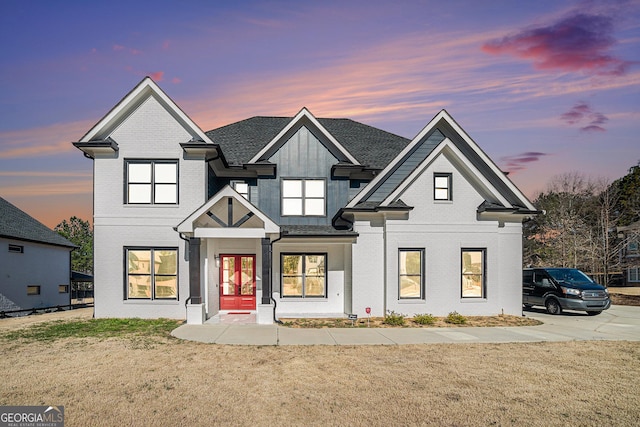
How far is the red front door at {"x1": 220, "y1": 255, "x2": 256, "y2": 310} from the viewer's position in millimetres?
17969

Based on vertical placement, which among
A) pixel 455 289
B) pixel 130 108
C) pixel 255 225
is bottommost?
pixel 455 289

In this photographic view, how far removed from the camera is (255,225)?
55.2 feet

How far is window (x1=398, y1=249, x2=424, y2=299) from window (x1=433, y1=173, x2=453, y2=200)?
247 cm

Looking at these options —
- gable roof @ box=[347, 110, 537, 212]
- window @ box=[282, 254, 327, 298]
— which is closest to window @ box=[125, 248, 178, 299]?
window @ box=[282, 254, 327, 298]

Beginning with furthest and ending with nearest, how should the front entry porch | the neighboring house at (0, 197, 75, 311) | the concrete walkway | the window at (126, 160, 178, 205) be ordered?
the neighboring house at (0, 197, 75, 311)
the window at (126, 160, 178, 205)
the front entry porch
the concrete walkway

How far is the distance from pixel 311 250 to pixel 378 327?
4670 mm

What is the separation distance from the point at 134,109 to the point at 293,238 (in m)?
8.46

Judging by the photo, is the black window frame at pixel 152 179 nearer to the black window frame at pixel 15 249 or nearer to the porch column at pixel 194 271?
the porch column at pixel 194 271

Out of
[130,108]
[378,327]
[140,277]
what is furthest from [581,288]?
[130,108]

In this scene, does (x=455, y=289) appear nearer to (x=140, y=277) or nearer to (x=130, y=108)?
(x=140, y=277)

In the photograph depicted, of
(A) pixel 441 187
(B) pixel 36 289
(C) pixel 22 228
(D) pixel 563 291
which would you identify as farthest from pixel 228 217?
(B) pixel 36 289

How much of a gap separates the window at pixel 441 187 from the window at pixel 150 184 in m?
10.8

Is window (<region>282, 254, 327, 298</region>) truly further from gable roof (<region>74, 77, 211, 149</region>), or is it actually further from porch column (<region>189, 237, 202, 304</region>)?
gable roof (<region>74, 77, 211, 149</region>)

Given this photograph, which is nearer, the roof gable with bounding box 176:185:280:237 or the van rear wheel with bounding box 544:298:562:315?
the roof gable with bounding box 176:185:280:237
